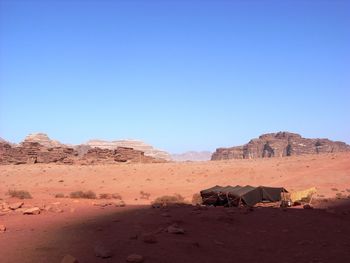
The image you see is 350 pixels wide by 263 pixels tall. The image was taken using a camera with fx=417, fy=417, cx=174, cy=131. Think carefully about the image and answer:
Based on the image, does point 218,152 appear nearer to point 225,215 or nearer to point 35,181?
point 35,181

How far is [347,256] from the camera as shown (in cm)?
884

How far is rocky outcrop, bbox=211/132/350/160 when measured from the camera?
348ft

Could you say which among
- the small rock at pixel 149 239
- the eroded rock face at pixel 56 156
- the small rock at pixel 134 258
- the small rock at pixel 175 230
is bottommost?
the small rock at pixel 134 258

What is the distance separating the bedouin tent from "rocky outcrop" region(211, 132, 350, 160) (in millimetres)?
86688

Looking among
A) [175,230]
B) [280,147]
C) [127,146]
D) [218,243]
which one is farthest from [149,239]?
[127,146]

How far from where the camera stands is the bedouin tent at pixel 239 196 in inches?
697

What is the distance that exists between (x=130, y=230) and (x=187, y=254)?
202cm

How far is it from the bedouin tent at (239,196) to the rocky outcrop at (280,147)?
8669cm

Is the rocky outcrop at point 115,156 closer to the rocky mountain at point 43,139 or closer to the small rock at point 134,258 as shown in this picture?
the rocky mountain at point 43,139

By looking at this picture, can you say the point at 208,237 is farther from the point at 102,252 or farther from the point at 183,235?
the point at 102,252

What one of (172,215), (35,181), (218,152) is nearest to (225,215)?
(172,215)

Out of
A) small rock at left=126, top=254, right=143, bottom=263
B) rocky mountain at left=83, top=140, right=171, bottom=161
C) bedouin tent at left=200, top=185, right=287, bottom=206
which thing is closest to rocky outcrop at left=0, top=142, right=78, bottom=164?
bedouin tent at left=200, top=185, right=287, bottom=206

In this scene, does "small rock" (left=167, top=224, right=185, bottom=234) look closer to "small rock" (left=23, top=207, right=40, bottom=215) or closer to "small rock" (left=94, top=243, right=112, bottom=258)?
"small rock" (left=94, top=243, right=112, bottom=258)

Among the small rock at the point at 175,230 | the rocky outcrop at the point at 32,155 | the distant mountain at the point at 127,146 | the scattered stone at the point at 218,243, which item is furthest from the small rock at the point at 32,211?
the distant mountain at the point at 127,146
